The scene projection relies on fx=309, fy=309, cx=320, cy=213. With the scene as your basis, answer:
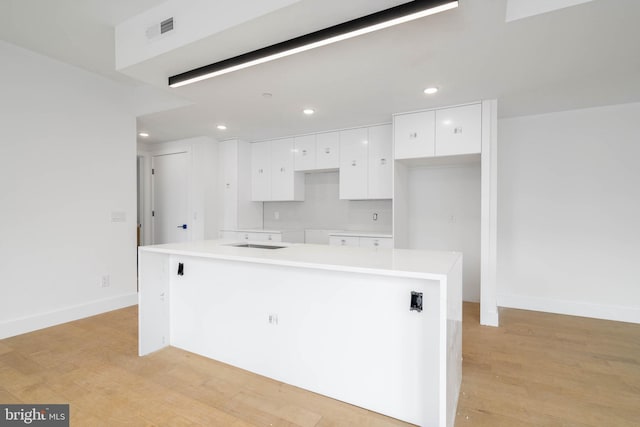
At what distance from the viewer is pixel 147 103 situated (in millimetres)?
3869

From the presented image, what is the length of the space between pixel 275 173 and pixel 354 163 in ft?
4.74

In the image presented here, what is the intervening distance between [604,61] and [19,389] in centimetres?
490

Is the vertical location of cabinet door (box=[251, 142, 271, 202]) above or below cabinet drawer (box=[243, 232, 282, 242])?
above

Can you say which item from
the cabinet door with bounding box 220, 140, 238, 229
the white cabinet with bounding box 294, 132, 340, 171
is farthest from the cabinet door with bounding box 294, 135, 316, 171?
the cabinet door with bounding box 220, 140, 238, 229

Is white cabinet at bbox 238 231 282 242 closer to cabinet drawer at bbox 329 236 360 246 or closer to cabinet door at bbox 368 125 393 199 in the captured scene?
cabinet drawer at bbox 329 236 360 246

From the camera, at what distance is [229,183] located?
17.2 ft

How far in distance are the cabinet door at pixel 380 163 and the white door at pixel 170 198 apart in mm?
3069

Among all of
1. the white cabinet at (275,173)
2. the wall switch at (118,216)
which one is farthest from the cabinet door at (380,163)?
the wall switch at (118,216)

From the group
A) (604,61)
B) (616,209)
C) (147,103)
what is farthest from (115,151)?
(616,209)

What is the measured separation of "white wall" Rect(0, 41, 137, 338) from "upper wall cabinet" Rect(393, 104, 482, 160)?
135 inches

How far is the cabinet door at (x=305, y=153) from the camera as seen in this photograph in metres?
4.78

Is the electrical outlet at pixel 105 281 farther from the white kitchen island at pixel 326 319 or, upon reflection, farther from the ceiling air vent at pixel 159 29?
the ceiling air vent at pixel 159 29

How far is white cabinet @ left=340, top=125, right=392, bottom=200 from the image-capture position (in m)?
4.21

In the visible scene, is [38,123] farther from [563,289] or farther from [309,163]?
[563,289]
